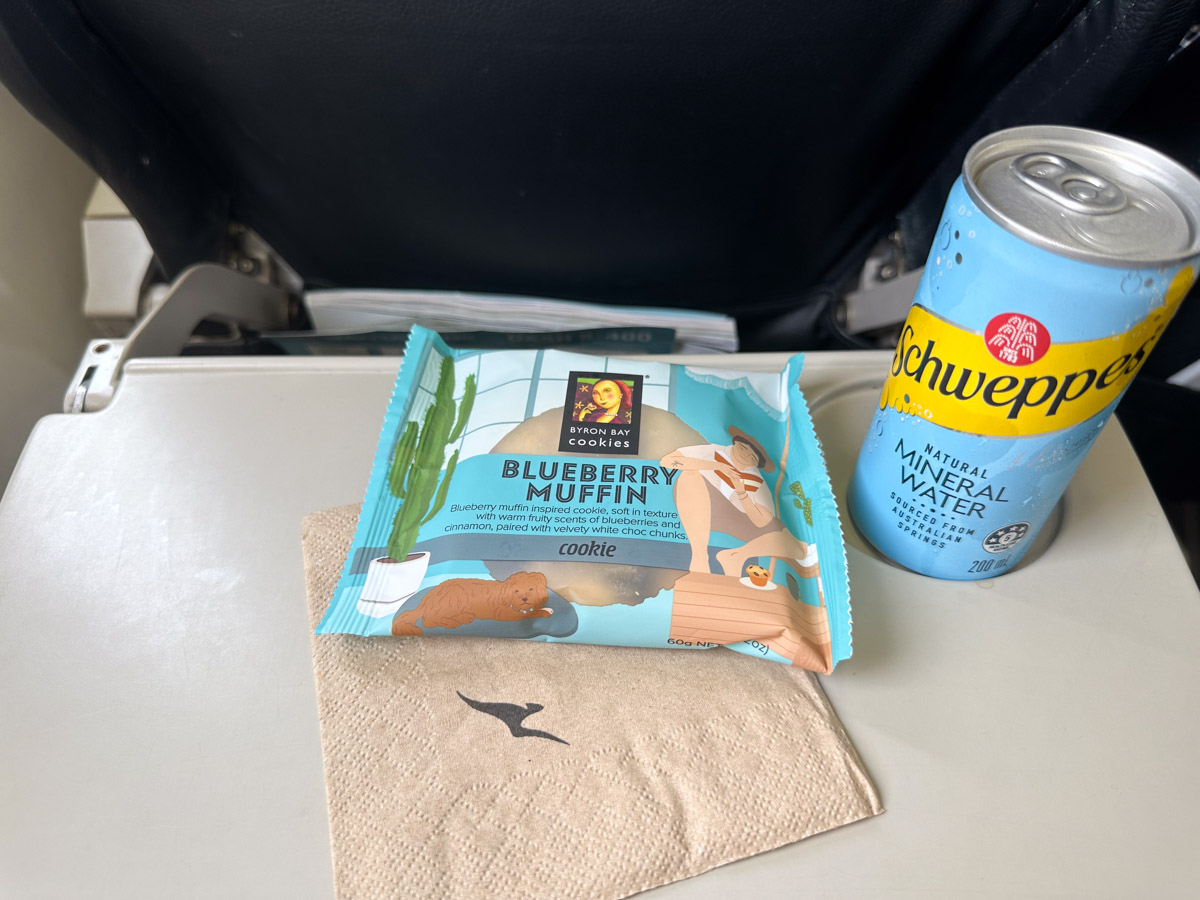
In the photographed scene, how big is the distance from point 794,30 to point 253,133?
44cm

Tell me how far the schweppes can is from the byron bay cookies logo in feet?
0.55

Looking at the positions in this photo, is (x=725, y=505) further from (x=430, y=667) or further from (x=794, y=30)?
(x=794, y=30)

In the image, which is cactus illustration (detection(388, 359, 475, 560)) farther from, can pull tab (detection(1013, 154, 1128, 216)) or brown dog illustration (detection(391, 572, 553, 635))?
can pull tab (detection(1013, 154, 1128, 216))

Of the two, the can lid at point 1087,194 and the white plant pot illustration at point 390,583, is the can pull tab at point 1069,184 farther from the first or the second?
the white plant pot illustration at point 390,583

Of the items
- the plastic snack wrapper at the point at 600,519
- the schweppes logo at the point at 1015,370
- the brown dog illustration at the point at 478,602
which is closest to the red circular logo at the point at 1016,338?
the schweppes logo at the point at 1015,370

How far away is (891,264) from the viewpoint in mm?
795

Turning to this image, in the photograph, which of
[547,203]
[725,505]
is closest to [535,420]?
[725,505]

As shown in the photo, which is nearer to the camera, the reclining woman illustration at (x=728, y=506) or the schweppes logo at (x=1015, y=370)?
the schweppes logo at (x=1015, y=370)

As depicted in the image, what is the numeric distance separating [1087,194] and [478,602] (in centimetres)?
39

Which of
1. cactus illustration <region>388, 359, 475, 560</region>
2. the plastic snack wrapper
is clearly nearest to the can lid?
the plastic snack wrapper

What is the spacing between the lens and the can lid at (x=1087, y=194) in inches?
14.3

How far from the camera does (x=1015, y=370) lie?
0.40m

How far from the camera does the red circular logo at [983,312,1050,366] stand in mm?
383

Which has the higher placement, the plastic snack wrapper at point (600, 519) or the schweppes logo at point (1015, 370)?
the schweppes logo at point (1015, 370)
